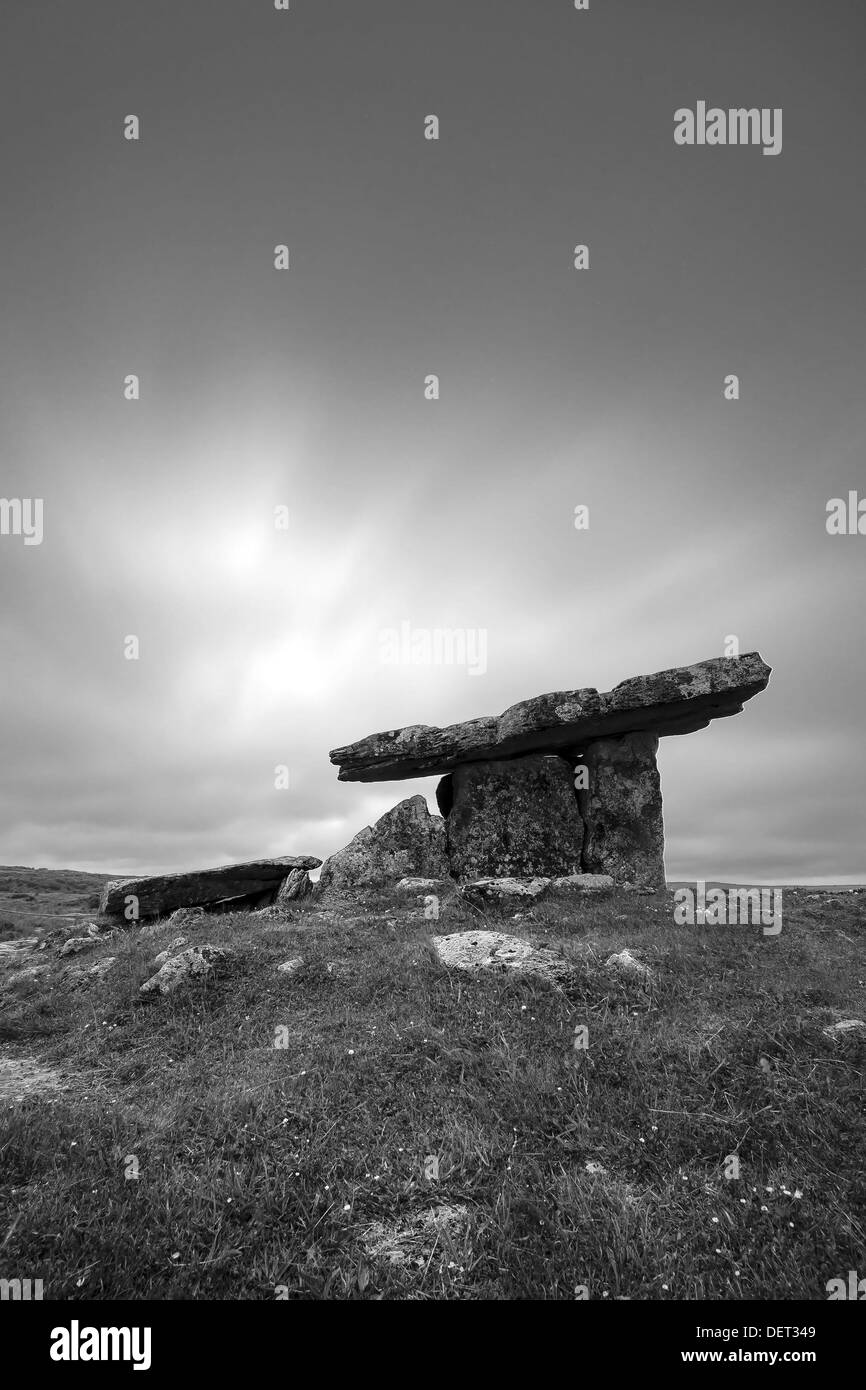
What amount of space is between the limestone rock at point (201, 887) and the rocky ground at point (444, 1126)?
890 cm

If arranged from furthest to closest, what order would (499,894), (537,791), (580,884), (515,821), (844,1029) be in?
(537,791) < (515,821) < (580,884) < (499,894) < (844,1029)

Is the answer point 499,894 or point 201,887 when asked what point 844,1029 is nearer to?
point 499,894

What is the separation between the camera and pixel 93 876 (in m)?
60.0

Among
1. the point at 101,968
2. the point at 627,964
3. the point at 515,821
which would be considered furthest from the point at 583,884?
the point at 101,968

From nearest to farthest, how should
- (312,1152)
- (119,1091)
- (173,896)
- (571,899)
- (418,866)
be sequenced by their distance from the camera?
(312,1152), (119,1091), (571,899), (173,896), (418,866)

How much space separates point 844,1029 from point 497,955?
4568 millimetres

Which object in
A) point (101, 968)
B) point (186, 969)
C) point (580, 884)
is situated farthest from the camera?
point (580, 884)

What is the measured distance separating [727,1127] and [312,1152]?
3714 mm

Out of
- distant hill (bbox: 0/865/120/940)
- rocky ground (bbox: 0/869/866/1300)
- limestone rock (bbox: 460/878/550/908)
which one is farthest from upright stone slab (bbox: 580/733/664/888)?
distant hill (bbox: 0/865/120/940)

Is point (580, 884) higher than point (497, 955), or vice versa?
point (497, 955)

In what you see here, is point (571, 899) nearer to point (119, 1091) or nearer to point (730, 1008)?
point (730, 1008)

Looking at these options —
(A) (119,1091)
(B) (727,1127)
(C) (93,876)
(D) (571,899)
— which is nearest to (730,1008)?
(B) (727,1127)

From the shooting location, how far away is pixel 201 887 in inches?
834
